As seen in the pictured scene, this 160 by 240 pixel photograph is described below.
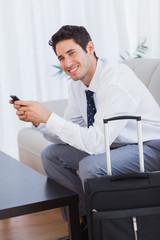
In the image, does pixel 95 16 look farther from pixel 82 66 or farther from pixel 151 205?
pixel 151 205

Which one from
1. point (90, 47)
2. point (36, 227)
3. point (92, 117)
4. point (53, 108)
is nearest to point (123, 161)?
point (92, 117)

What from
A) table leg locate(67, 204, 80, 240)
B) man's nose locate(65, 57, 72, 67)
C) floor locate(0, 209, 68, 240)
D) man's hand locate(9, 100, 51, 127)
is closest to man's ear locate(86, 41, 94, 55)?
man's nose locate(65, 57, 72, 67)

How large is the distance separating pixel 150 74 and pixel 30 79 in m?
1.87

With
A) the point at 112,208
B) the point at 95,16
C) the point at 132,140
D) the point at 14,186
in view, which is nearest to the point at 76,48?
the point at 132,140

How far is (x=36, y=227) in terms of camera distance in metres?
2.39

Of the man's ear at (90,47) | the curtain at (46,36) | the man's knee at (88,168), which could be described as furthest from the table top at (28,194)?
the curtain at (46,36)

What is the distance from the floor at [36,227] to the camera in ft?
7.40

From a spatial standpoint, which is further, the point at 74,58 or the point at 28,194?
the point at 74,58

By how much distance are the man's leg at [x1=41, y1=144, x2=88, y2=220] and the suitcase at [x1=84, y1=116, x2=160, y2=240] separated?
2.12 feet

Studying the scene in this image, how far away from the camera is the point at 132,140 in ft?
6.43

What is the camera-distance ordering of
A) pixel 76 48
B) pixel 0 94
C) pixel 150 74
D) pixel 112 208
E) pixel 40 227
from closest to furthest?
pixel 112 208, pixel 76 48, pixel 40 227, pixel 150 74, pixel 0 94

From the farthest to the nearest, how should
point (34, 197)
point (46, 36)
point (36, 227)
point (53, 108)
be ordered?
point (46, 36) → point (53, 108) → point (36, 227) → point (34, 197)

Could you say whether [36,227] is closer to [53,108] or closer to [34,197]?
[34,197]

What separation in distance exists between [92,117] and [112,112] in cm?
29
